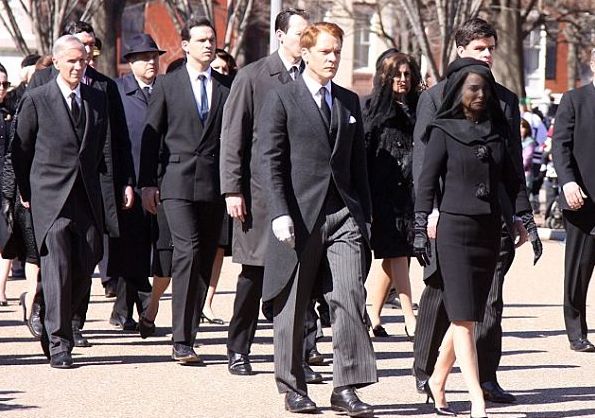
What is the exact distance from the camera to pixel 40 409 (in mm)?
8477

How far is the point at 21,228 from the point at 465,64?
4.30 metres

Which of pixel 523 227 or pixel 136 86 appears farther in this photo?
pixel 136 86

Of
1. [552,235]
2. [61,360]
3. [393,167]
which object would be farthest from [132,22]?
[61,360]

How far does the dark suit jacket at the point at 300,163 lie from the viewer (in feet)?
27.3

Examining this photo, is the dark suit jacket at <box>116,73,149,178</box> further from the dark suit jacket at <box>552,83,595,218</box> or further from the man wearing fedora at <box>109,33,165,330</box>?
the dark suit jacket at <box>552,83,595,218</box>

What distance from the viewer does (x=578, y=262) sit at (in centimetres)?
1148

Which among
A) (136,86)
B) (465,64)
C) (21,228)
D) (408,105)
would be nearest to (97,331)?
(21,228)

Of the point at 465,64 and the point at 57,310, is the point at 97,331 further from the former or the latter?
the point at 465,64

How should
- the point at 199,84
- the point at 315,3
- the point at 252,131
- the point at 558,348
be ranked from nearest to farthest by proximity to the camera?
the point at 252,131, the point at 199,84, the point at 558,348, the point at 315,3

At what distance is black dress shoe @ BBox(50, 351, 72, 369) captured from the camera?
32.4 ft

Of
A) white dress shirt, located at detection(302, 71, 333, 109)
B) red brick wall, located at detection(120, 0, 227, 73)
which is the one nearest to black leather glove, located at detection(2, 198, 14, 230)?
white dress shirt, located at detection(302, 71, 333, 109)

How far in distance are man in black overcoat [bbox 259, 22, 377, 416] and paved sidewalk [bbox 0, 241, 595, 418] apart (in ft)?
1.02

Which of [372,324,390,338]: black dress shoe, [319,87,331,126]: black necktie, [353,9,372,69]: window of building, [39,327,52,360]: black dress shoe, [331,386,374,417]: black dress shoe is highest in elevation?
[319,87,331,126]: black necktie

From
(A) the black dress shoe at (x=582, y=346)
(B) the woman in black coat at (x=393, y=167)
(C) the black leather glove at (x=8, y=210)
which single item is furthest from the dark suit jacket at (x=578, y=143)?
(C) the black leather glove at (x=8, y=210)
